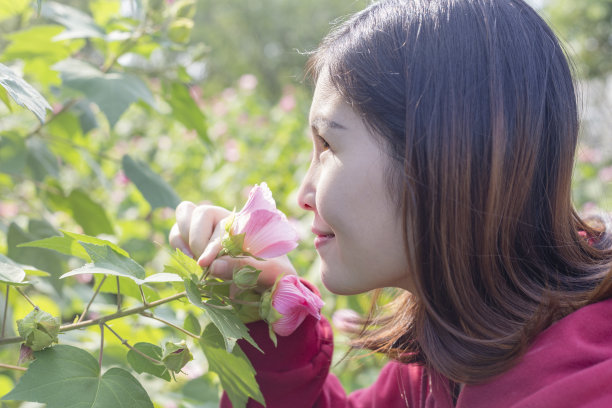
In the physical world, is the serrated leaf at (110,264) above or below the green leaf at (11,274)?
above

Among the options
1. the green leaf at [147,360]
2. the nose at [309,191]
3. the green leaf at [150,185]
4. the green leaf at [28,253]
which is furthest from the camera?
the green leaf at [150,185]

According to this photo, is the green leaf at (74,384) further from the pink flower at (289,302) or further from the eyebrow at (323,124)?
the eyebrow at (323,124)

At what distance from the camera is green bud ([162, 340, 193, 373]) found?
2.24 feet

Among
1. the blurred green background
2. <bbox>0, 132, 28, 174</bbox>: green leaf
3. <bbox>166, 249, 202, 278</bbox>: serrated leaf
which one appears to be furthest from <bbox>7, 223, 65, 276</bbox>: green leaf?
<bbox>166, 249, 202, 278</bbox>: serrated leaf

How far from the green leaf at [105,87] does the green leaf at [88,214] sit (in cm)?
24

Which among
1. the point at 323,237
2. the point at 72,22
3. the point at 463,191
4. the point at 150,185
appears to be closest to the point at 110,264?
the point at 323,237

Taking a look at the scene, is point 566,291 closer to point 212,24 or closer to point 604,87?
point 604,87

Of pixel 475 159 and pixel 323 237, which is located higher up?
pixel 475 159

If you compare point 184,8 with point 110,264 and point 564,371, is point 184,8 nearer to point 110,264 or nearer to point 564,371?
point 110,264

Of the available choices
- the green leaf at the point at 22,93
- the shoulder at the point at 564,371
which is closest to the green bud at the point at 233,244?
→ the green leaf at the point at 22,93

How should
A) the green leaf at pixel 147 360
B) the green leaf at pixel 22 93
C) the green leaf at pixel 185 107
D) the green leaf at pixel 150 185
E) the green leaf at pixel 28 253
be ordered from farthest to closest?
the green leaf at pixel 185 107
the green leaf at pixel 150 185
the green leaf at pixel 28 253
the green leaf at pixel 147 360
the green leaf at pixel 22 93

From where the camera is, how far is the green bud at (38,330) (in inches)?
25.7

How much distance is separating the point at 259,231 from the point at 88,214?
1.98 ft

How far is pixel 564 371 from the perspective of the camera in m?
0.73
